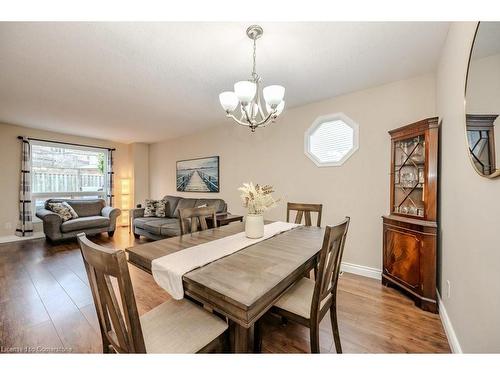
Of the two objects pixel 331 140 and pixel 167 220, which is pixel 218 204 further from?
pixel 331 140

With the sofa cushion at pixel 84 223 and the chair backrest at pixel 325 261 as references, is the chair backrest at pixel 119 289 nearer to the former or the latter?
the chair backrest at pixel 325 261

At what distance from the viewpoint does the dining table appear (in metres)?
0.87

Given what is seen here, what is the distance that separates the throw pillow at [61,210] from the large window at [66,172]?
893 mm

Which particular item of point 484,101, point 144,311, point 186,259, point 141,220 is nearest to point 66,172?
point 141,220

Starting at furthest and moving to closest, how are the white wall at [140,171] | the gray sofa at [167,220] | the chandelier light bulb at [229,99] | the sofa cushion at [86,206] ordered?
the white wall at [140,171]
the sofa cushion at [86,206]
the gray sofa at [167,220]
the chandelier light bulb at [229,99]

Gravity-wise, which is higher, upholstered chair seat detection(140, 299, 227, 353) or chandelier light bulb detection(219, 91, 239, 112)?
chandelier light bulb detection(219, 91, 239, 112)

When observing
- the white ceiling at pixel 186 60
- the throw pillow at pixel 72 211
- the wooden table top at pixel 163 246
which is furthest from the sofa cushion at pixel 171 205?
the wooden table top at pixel 163 246

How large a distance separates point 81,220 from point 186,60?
3993 millimetres

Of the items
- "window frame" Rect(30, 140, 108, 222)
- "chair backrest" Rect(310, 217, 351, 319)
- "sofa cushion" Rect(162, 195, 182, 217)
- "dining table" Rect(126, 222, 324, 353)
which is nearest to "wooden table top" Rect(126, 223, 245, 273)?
"dining table" Rect(126, 222, 324, 353)

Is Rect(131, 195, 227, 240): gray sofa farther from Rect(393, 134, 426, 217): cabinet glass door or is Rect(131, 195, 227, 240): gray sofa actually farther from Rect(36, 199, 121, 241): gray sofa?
Rect(393, 134, 426, 217): cabinet glass door

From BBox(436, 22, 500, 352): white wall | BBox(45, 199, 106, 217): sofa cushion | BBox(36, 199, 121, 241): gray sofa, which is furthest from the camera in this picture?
BBox(45, 199, 106, 217): sofa cushion

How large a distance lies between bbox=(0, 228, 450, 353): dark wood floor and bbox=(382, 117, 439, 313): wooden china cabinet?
7.6 inches

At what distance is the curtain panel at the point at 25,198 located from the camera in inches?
167
